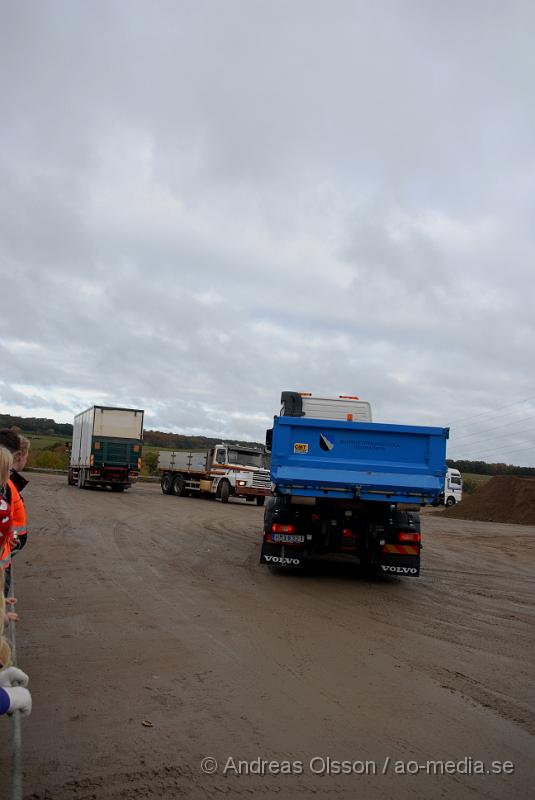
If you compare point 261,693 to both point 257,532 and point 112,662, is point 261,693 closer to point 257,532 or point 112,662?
point 112,662

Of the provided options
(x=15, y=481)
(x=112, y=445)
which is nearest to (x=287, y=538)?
(x=15, y=481)

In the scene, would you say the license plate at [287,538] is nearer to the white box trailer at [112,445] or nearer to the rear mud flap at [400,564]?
the rear mud flap at [400,564]

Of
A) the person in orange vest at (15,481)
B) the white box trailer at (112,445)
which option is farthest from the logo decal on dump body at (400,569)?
the white box trailer at (112,445)

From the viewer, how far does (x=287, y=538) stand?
10570 mm

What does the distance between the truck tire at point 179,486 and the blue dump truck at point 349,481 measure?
2551 cm

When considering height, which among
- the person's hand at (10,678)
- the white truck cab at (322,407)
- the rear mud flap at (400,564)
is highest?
the white truck cab at (322,407)

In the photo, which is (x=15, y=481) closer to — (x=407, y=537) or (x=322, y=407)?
(x=407, y=537)

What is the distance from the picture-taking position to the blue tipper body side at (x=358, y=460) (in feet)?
33.2

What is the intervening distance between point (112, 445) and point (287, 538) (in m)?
23.1

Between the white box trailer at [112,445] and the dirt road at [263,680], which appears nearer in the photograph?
the dirt road at [263,680]

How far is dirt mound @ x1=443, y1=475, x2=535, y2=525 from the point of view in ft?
114

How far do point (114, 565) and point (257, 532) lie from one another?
25.3 ft

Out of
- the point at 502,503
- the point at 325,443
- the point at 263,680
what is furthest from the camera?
the point at 502,503

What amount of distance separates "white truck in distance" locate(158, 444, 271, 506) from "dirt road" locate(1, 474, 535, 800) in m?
20.0
